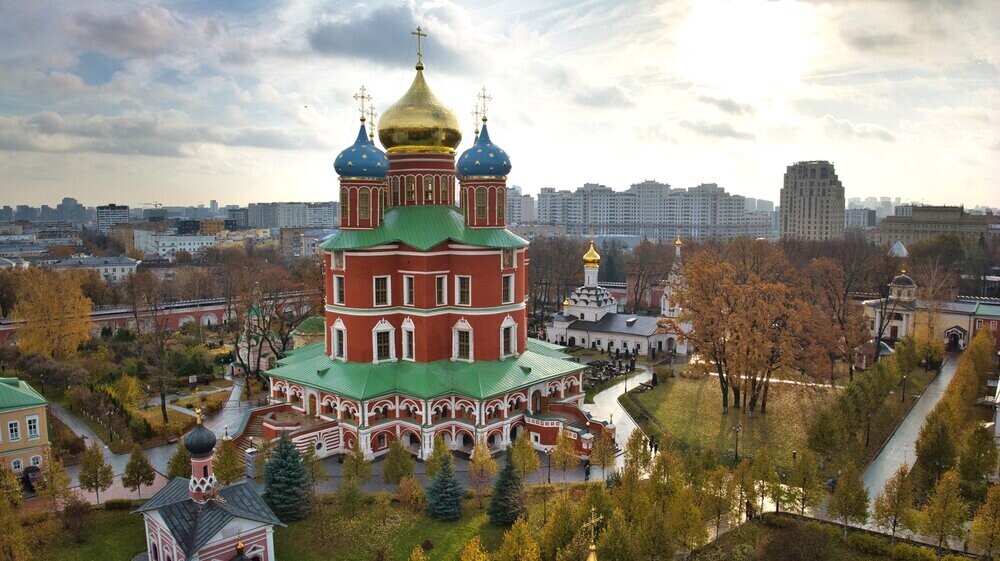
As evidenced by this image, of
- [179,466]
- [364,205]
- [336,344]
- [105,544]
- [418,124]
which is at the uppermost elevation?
[418,124]

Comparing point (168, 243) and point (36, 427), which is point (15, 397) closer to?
point (36, 427)

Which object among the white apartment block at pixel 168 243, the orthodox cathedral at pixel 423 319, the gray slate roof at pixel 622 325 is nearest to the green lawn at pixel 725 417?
the orthodox cathedral at pixel 423 319

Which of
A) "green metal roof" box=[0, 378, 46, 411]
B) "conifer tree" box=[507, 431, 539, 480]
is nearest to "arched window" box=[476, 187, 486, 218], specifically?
"conifer tree" box=[507, 431, 539, 480]

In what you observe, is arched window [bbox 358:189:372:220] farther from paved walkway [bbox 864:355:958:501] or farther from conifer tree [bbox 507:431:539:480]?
paved walkway [bbox 864:355:958:501]

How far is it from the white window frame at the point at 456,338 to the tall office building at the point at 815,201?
8255cm

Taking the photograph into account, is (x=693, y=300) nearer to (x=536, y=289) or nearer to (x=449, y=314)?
(x=449, y=314)

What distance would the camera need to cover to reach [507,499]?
1689cm

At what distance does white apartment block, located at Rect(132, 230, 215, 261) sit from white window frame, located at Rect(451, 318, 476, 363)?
277 ft

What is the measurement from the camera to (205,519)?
14.0 metres

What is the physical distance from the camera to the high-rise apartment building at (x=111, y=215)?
158863 mm

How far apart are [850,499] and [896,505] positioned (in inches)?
37.1

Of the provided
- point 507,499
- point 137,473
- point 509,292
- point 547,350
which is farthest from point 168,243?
point 507,499

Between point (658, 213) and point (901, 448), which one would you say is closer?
point (901, 448)

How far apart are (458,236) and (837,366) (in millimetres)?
23131
